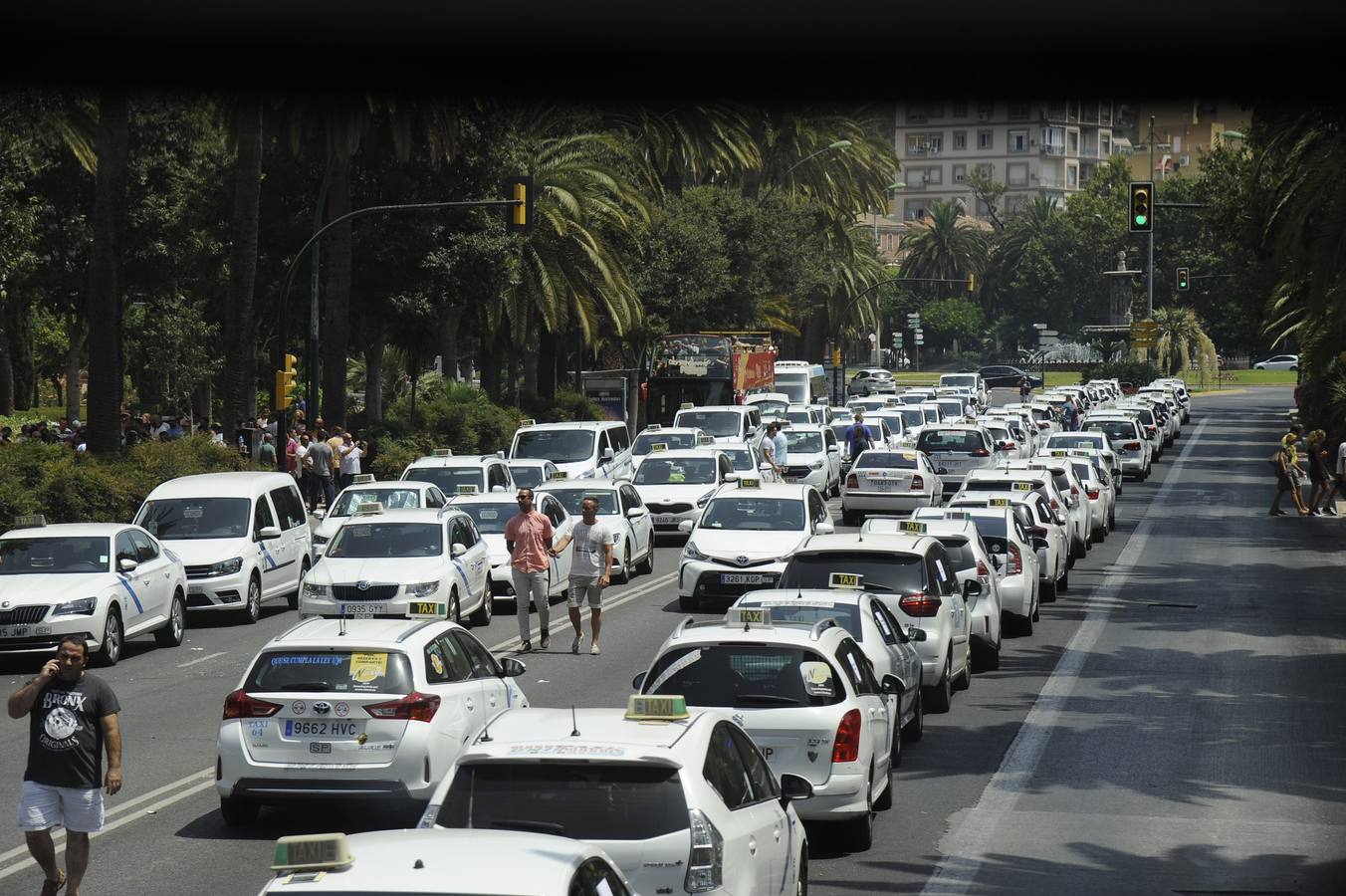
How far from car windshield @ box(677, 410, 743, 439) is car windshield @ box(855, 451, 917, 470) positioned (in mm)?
8961

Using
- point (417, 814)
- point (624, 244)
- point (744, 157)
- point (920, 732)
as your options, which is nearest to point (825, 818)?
point (417, 814)

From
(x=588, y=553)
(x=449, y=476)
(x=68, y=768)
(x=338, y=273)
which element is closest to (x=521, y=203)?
(x=449, y=476)

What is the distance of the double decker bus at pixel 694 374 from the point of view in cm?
5256

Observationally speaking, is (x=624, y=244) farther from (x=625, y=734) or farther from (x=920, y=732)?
(x=625, y=734)

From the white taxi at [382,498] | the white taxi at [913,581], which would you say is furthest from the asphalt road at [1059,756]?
the white taxi at [382,498]

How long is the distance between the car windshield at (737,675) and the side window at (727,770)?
249 cm

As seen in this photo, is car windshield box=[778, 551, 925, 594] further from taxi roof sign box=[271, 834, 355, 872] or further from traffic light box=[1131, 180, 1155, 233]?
traffic light box=[1131, 180, 1155, 233]

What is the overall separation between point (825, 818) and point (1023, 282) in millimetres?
148001

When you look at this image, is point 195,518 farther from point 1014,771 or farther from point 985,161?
point 985,161

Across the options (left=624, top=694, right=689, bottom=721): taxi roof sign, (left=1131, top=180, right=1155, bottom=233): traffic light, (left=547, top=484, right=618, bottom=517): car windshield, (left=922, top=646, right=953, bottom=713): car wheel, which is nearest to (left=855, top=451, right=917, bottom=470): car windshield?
(left=1131, top=180, right=1155, bottom=233): traffic light

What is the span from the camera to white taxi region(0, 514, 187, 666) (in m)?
20.0

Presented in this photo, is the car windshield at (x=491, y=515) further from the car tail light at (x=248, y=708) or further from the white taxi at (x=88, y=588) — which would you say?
the car tail light at (x=248, y=708)

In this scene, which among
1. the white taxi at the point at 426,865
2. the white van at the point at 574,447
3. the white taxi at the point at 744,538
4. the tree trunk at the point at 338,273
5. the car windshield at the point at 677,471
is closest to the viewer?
the white taxi at the point at 426,865

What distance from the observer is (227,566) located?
24094 millimetres
